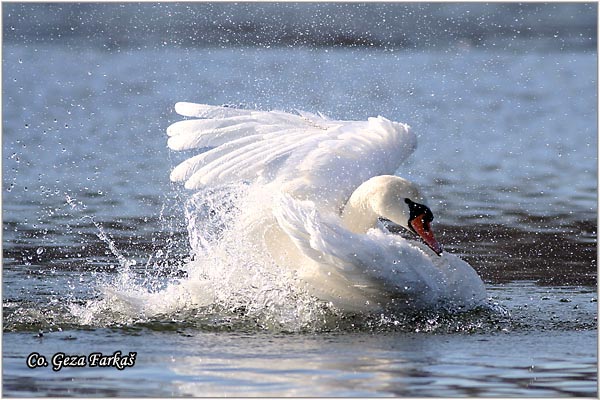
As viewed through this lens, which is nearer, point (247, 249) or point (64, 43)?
point (247, 249)

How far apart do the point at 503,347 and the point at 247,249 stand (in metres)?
2.00

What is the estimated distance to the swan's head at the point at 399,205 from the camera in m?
8.84

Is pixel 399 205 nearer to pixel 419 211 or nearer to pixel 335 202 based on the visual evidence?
pixel 419 211

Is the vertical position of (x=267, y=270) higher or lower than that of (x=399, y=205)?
lower

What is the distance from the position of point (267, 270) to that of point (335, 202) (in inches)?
29.5

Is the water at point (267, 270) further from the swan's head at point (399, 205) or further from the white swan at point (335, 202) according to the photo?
the swan's head at point (399, 205)

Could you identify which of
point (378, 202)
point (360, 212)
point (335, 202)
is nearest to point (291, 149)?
point (335, 202)

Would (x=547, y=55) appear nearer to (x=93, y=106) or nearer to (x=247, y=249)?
(x=93, y=106)

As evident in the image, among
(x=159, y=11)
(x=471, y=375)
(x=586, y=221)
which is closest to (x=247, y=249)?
(x=471, y=375)

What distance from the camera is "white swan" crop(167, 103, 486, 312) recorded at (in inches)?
324

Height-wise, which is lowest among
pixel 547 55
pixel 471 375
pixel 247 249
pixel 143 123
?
pixel 471 375

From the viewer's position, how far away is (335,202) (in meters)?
9.33

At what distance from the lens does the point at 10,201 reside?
13008 millimetres

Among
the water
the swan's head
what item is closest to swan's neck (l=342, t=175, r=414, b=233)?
the swan's head
